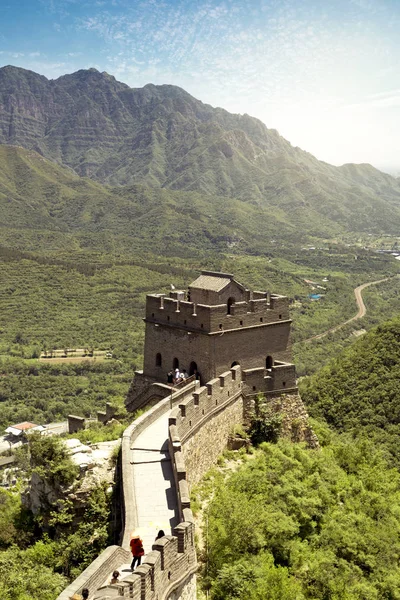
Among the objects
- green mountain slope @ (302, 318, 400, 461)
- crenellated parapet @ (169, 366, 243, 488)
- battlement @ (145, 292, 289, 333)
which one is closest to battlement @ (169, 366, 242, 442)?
crenellated parapet @ (169, 366, 243, 488)

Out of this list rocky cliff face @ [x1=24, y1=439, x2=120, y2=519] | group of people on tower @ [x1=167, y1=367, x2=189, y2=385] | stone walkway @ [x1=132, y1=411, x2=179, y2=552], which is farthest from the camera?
group of people on tower @ [x1=167, y1=367, x2=189, y2=385]

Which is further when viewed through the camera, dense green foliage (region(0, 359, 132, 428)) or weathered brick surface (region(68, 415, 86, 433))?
dense green foliage (region(0, 359, 132, 428))

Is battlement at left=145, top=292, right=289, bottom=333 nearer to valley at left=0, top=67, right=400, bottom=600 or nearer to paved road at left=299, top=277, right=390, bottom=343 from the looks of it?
valley at left=0, top=67, right=400, bottom=600

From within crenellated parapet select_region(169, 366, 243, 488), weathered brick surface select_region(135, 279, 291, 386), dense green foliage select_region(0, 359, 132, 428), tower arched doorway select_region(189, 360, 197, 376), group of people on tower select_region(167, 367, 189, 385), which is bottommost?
dense green foliage select_region(0, 359, 132, 428)

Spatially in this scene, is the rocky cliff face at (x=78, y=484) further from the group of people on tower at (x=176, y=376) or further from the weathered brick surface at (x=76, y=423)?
the weathered brick surface at (x=76, y=423)

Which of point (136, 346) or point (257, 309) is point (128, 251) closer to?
point (136, 346)

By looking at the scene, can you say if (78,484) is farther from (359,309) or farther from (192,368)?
(359,309)
